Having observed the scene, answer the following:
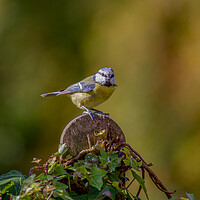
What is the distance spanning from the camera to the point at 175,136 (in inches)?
105

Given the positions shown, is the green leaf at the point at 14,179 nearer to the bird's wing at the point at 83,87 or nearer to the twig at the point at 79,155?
the twig at the point at 79,155

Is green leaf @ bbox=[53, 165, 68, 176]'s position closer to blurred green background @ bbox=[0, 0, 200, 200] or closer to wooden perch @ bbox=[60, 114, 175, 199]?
wooden perch @ bbox=[60, 114, 175, 199]

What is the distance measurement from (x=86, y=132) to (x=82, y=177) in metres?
0.19

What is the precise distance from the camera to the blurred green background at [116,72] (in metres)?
2.65

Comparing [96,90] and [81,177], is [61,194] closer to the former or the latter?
[81,177]

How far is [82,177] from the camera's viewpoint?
913mm

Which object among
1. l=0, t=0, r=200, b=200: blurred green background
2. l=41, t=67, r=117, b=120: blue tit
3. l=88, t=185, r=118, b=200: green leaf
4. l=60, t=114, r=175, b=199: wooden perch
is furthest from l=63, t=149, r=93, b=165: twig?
l=0, t=0, r=200, b=200: blurred green background

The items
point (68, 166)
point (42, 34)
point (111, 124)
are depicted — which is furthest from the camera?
point (42, 34)

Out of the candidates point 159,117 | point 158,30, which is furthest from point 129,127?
point 158,30

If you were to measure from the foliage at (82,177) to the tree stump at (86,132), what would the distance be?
0.04 metres

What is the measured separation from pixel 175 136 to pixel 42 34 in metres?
1.58

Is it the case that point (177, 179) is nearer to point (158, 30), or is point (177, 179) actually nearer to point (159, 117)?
point (159, 117)

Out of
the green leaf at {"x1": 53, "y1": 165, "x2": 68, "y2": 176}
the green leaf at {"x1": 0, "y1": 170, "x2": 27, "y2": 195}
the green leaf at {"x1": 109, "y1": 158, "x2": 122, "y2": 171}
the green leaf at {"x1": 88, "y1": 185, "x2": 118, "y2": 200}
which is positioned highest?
the green leaf at {"x1": 0, "y1": 170, "x2": 27, "y2": 195}

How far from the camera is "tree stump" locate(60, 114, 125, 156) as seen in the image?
3.41 feet
